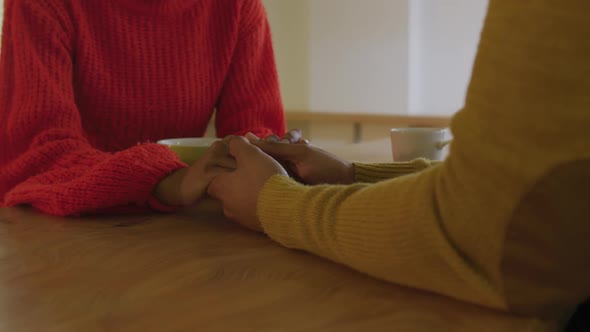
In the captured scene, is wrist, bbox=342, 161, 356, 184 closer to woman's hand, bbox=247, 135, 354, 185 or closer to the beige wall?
woman's hand, bbox=247, 135, 354, 185

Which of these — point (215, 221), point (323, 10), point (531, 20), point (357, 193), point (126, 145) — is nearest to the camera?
point (531, 20)

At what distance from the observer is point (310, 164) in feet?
2.63

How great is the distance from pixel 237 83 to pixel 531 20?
37.3 inches

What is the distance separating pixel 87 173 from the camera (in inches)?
31.5

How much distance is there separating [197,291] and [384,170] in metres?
0.37

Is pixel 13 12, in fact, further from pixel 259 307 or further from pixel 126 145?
pixel 259 307

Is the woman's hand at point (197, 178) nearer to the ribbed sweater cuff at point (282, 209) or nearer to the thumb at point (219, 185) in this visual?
the thumb at point (219, 185)

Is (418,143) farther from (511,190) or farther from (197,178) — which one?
(511,190)

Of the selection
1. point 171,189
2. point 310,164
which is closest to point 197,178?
point 171,189

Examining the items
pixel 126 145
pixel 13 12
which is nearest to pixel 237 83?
pixel 126 145

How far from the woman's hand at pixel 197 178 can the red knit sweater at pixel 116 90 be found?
19mm

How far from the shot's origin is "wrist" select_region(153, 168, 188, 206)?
2.61ft

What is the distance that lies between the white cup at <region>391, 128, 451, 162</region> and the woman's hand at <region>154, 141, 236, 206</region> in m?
0.36

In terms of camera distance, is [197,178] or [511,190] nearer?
[511,190]
